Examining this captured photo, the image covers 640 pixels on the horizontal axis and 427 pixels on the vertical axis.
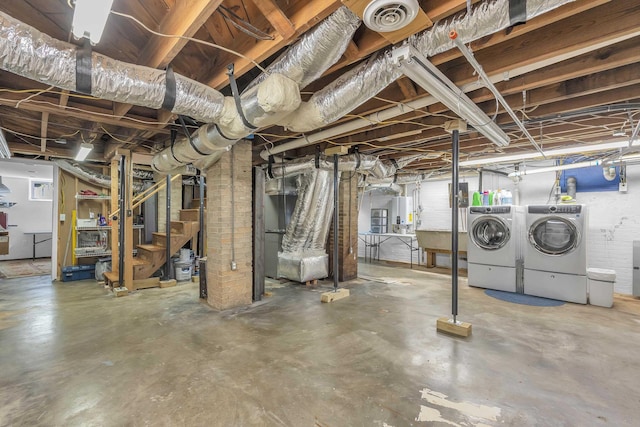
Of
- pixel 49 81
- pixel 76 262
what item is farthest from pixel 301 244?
pixel 76 262

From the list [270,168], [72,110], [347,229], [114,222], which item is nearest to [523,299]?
[347,229]

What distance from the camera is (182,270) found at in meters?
5.27

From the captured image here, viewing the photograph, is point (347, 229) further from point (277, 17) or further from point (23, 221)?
point (23, 221)

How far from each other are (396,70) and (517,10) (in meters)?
0.66

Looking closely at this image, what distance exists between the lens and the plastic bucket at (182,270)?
17.2 feet

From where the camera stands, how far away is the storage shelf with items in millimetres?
5597

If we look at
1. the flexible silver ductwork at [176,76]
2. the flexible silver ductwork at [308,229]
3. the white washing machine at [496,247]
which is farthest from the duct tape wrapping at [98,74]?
the white washing machine at [496,247]

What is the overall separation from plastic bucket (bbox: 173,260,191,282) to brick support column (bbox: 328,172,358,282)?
2.57 meters

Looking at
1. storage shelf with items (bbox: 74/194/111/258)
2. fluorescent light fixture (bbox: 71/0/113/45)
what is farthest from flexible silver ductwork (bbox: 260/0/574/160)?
storage shelf with items (bbox: 74/194/111/258)

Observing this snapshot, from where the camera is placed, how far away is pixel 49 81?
167 cm

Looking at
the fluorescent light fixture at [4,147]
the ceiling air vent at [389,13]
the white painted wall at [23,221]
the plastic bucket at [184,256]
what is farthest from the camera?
the white painted wall at [23,221]

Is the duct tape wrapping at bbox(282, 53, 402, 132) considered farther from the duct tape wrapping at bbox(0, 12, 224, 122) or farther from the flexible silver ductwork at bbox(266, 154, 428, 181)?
the flexible silver ductwork at bbox(266, 154, 428, 181)

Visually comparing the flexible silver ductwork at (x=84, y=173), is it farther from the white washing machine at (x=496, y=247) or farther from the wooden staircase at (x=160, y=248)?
the white washing machine at (x=496, y=247)

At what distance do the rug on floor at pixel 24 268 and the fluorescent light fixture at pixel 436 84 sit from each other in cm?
755
